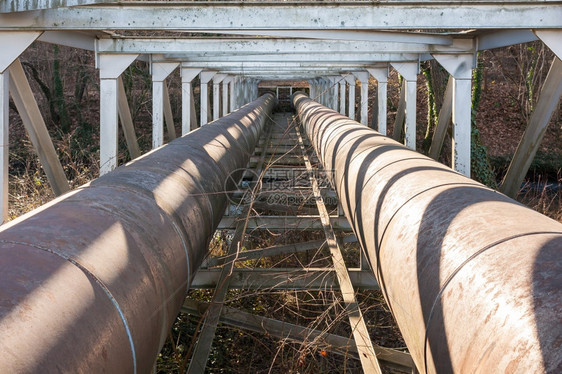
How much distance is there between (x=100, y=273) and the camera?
2451 millimetres

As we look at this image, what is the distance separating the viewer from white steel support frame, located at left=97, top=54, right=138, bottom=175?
25.3 ft

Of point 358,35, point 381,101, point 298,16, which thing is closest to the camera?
point 298,16

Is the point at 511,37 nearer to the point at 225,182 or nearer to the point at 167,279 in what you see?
the point at 225,182

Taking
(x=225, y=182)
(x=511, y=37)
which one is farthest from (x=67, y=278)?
(x=511, y=37)

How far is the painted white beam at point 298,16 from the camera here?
17.6 feet

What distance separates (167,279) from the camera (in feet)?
10.4

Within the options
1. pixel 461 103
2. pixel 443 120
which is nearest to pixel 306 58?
pixel 443 120

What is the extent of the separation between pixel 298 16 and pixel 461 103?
2450 millimetres

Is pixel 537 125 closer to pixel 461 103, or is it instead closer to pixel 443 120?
pixel 461 103

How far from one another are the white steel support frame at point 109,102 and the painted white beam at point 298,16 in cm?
197

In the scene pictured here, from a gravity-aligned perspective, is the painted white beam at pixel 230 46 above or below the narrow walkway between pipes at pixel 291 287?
above

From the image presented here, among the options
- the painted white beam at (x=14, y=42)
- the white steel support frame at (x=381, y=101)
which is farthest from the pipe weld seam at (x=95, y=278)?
the white steel support frame at (x=381, y=101)

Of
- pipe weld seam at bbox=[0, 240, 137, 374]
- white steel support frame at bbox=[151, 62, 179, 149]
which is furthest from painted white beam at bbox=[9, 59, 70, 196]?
pipe weld seam at bbox=[0, 240, 137, 374]

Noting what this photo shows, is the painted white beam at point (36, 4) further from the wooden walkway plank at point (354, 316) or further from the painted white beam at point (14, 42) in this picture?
the wooden walkway plank at point (354, 316)
